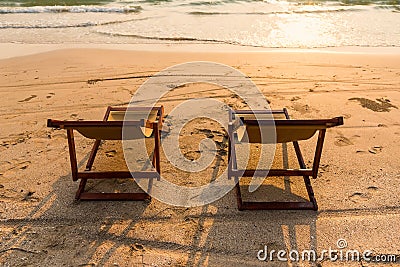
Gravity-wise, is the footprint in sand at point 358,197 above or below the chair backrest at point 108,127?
below

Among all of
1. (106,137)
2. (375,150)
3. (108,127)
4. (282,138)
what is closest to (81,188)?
(106,137)

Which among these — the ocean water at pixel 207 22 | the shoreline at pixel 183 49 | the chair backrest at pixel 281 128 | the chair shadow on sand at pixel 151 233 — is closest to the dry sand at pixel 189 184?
the chair shadow on sand at pixel 151 233

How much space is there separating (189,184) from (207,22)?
929 cm

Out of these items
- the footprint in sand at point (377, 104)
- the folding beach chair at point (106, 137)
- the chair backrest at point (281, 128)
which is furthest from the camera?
the footprint in sand at point (377, 104)

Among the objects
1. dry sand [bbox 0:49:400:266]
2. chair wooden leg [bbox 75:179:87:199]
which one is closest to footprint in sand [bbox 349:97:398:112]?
dry sand [bbox 0:49:400:266]

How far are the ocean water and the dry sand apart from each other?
3.54 metres

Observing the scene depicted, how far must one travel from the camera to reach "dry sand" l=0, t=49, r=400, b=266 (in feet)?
10.00

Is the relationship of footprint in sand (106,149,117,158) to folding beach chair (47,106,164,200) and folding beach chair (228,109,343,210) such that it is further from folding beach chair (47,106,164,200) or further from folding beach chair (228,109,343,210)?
folding beach chair (228,109,343,210)

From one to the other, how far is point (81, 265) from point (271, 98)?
409 cm

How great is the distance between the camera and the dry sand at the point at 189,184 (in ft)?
10.00

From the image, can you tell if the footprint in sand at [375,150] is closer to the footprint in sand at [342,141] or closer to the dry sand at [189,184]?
the dry sand at [189,184]

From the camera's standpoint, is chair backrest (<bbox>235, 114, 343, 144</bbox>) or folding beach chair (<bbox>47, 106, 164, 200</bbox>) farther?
folding beach chair (<bbox>47, 106, 164, 200</bbox>)

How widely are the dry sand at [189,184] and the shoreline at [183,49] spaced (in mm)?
2096

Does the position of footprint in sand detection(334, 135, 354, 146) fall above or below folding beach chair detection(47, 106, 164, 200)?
below
